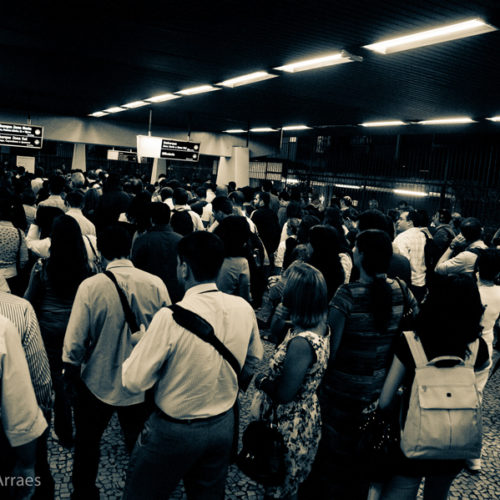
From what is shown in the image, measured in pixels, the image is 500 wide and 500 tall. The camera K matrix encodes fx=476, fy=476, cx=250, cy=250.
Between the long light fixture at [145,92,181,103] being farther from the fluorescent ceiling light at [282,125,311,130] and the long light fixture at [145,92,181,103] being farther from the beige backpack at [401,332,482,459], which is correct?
the beige backpack at [401,332,482,459]

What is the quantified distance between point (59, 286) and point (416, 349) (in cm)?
237

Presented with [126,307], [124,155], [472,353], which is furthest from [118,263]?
[124,155]

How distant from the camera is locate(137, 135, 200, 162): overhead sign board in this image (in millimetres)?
13594

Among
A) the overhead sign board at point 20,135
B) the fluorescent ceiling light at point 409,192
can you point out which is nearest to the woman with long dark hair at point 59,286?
the overhead sign board at point 20,135

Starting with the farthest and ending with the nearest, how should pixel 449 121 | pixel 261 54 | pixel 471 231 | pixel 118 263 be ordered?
pixel 449 121 < pixel 261 54 < pixel 471 231 < pixel 118 263

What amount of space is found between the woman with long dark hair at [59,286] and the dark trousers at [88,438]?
644 millimetres

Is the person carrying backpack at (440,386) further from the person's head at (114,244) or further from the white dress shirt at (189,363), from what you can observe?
the person's head at (114,244)

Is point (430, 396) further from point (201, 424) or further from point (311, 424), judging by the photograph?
point (201, 424)

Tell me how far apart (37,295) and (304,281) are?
199 centimetres

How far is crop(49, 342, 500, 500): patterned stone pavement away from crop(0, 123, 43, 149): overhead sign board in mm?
11451

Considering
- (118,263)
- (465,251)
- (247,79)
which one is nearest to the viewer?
(118,263)

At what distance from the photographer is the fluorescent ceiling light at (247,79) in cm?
770

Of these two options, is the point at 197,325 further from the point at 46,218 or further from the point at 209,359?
the point at 46,218

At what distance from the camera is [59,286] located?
129 inches
